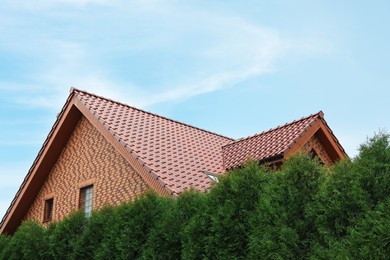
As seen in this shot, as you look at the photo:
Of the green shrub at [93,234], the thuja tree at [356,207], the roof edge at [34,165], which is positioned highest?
the roof edge at [34,165]

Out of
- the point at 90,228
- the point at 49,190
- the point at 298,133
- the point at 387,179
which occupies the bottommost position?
the point at 387,179

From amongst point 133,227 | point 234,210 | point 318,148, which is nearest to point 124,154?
point 133,227

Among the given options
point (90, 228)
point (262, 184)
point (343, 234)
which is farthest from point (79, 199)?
point (343, 234)

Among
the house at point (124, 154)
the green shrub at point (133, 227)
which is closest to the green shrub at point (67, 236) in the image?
the green shrub at point (133, 227)

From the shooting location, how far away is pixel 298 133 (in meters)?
15.3

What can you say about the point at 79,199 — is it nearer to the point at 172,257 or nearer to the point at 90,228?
the point at 90,228

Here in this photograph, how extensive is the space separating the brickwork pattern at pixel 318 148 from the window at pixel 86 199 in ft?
23.6

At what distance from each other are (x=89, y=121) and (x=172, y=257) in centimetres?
952

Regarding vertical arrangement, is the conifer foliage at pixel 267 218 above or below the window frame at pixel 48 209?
below

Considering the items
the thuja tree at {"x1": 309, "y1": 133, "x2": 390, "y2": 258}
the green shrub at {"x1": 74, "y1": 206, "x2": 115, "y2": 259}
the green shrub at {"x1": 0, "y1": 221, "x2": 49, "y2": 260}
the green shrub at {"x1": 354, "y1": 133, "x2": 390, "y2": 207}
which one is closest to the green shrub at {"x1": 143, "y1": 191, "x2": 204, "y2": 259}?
the green shrub at {"x1": 74, "y1": 206, "x2": 115, "y2": 259}

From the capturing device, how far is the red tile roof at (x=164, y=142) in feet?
47.2

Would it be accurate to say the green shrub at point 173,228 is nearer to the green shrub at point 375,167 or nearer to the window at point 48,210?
the green shrub at point 375,167

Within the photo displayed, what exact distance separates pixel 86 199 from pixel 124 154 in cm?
289

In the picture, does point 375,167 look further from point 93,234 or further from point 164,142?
point 164,142
